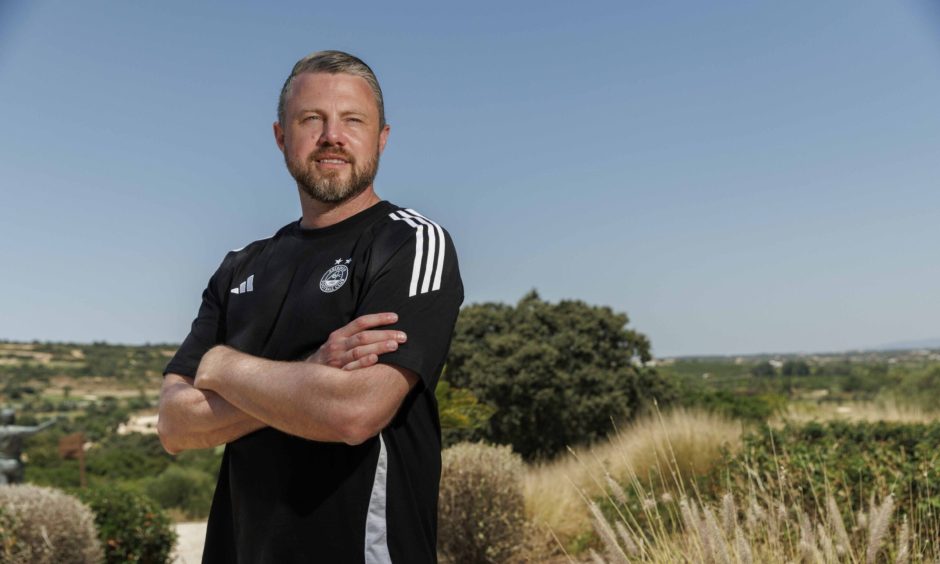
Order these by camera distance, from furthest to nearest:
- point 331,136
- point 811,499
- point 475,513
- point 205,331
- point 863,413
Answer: point 863,413 → point 475,513 → point 811,499 → point 205,331 → point 331,136

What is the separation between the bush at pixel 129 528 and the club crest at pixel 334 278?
356 inches

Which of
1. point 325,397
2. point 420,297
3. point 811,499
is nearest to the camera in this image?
point 325,397

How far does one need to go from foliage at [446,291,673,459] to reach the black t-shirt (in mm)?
14435

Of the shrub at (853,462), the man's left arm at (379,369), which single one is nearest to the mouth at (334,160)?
the man's left arm at (379,369)

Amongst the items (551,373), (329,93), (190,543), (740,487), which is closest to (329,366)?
(329,93)

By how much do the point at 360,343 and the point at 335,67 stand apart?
32.3 inches

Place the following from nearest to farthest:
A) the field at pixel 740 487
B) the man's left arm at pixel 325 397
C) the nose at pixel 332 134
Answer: the man's left arm at pixel 325 397 → the nose at pixel 332 134 → the field at pixel 740 487

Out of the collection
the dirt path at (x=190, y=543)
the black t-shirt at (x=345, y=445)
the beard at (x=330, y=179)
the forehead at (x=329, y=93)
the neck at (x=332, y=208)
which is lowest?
the dirt path at (x=190, y=543)

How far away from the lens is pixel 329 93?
7.12 feet

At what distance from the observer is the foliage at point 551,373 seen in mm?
16984

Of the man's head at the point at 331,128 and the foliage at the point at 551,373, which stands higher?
the man's head at the point at 331,128

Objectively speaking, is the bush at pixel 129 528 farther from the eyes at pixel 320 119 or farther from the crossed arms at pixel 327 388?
the eyes at pixel 320 119

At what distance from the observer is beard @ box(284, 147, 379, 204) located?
215 centimetres

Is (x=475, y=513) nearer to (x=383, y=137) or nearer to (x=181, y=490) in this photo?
(x=383, y=137)
